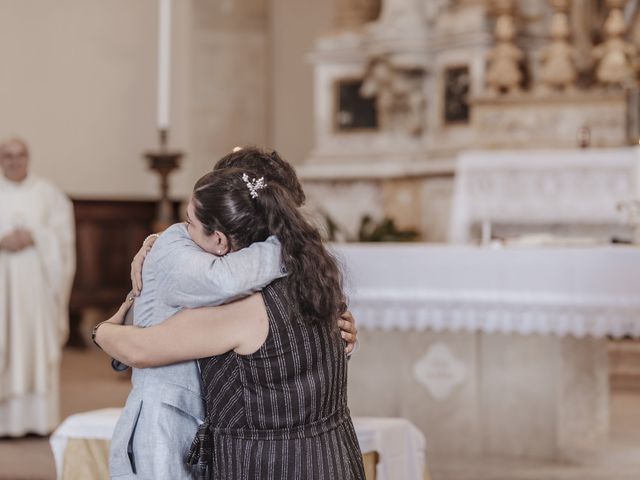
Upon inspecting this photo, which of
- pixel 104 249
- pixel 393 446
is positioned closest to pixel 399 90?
pixel 104 249

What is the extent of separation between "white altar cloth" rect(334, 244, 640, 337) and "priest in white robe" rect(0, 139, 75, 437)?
2349 millimetres

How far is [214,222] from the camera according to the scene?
101 inches

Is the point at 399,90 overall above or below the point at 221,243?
above

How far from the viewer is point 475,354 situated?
5441mm

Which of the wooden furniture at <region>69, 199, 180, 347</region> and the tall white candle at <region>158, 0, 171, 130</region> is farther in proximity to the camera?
the wooden furniture at <region>69, 199, 180, 347</region>

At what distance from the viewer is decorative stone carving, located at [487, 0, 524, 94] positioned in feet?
28.3

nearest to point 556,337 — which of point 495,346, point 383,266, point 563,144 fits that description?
point 495,346

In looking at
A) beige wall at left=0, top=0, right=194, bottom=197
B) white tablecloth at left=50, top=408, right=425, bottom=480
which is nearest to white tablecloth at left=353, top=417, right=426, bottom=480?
white tablecloth at left=50, top=408, right=425, bottom=480

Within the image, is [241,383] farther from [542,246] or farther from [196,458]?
[542,246]

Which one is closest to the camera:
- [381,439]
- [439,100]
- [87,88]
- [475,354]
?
[381,439]

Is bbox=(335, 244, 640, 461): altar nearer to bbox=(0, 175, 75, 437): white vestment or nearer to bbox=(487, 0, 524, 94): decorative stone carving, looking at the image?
bbox=(0, 175, 75, 437): white vestment

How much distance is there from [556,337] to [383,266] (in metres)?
0.88

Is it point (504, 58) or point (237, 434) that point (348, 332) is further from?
point (504, 58)

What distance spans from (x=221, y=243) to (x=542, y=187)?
560 centimetres
